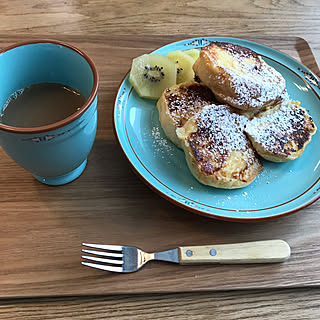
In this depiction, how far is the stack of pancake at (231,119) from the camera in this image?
955 mm

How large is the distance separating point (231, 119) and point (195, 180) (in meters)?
0.22

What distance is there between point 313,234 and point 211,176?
32 centimetres

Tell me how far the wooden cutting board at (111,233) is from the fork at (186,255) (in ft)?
0.06

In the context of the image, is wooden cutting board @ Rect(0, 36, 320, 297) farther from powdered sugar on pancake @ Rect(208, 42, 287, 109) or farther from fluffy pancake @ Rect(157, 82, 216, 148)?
powdered sugar on pancake @ Rect(208, 42, 287, 109)

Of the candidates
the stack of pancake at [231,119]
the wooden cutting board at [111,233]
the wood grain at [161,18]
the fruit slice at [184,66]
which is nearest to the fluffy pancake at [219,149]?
the stack of pancake at [231,119]

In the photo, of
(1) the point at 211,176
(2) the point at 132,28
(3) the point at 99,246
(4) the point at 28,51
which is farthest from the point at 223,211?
(2) the point at 132,28

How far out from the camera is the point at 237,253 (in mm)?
840

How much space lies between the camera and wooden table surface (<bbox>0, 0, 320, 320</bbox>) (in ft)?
2.62

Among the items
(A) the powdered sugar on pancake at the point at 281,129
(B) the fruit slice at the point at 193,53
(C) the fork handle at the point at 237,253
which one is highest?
(B) the fruit slice at the point at 193,53

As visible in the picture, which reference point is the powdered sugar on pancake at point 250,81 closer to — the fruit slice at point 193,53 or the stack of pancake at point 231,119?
the stack of pancake at point 231,119

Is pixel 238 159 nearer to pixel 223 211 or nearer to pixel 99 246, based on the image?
pixel 223 211

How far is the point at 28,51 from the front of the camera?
0.86 m

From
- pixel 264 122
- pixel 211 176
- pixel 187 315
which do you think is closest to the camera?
pixel 187 315

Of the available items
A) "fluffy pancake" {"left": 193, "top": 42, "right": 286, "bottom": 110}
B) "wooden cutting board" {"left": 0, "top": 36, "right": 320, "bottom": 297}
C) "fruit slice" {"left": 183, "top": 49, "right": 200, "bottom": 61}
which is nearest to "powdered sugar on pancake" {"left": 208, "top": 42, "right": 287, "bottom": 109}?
"fluffy pancake" {"left": 193, "top": 42, "right": 286, "bottom": 110}
